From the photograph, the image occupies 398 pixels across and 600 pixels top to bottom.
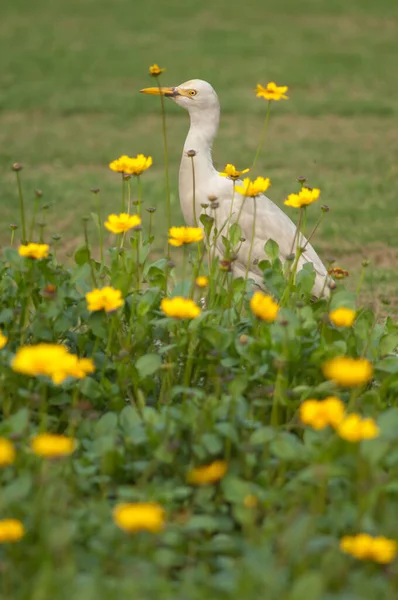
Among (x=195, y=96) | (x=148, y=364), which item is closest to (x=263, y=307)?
(x=148, y=364)

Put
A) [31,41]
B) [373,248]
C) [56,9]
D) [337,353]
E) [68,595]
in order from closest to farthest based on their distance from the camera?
[68,595]
[337,353]
[373,248]
[31,41]
[56,9]

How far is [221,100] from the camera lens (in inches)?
379

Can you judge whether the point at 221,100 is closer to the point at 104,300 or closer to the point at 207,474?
the point at 104,300

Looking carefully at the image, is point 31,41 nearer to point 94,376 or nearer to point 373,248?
point 373,248

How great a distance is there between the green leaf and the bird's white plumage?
1.24 meters

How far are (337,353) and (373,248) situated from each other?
2.97 metres

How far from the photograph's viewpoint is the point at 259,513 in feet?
8.81

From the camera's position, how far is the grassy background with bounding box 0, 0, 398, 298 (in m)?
6.88

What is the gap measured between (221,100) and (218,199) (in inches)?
215

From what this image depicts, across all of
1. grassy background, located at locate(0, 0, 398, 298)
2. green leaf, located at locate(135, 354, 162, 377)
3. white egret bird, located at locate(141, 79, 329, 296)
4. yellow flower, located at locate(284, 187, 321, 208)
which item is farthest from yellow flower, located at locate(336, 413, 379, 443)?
grassy background, located at locate(0, 0, 398, 298)

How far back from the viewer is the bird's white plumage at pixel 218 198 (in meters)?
4.34

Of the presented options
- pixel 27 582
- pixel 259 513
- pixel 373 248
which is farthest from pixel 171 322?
pixel 373 248

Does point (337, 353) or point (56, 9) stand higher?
point (337, 353)

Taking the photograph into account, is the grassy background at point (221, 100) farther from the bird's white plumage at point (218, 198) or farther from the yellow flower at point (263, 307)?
the yellow flower at point (263, 307)
